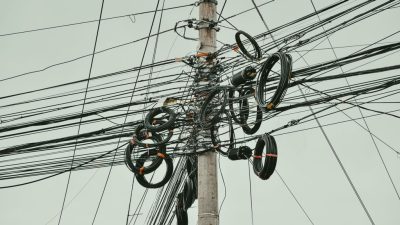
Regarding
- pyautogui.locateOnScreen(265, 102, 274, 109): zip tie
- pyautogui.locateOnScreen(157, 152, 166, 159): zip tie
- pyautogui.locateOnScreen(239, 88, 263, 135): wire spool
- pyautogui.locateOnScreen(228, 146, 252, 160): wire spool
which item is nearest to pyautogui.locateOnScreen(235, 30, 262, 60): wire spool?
pyautogui.locateOnScreen(239, 88, 263, 135): wire spool

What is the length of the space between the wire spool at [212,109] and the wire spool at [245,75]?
0.25m

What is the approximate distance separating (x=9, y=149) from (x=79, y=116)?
1264mm

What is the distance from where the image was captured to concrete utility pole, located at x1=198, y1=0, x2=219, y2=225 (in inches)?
309

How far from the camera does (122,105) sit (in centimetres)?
910

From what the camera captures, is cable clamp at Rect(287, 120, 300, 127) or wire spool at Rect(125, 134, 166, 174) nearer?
cable clamp at Rect(287, 120, 300, 127)

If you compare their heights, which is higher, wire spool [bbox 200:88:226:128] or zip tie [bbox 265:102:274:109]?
Result: wire spool [bbox 200:88:226:128]

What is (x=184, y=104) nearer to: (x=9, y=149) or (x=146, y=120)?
(x=146, y=120)

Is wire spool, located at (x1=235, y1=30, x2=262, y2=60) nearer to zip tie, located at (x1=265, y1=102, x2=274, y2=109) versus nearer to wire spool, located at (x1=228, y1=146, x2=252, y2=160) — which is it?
wire spool, located at (x1=228, y1=146, x2=252, y2=160)

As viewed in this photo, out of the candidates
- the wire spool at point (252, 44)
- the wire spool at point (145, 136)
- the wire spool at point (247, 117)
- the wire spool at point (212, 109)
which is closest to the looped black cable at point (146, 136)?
the wire spool at point (145, 136)

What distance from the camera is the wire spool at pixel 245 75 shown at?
26.2 ft

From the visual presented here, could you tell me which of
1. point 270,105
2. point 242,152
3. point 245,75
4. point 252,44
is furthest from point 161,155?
point 270,105

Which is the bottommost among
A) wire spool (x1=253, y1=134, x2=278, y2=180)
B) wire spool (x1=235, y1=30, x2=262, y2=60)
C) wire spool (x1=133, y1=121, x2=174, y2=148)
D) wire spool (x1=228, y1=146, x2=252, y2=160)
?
wire spool (x1=253, y1=134, x2=278, y2=180)

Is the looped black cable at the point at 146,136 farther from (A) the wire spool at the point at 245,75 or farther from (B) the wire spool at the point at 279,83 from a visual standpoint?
(B) the wire spool at the point at 279,83

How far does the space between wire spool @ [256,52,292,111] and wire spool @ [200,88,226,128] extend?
89 centimetres
